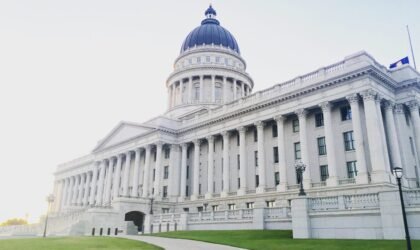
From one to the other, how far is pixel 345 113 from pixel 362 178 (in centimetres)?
849

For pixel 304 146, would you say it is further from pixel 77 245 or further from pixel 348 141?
pixel 77 245

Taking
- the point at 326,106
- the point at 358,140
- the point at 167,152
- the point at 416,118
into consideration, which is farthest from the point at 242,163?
the point at 416,118

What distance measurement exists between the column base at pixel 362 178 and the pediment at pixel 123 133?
110 ft

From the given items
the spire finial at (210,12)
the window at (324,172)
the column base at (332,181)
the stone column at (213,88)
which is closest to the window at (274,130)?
the window at (324,172)

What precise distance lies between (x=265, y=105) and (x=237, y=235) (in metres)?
22.4

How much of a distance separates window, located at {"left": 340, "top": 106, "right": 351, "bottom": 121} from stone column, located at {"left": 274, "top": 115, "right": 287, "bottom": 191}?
713 cm

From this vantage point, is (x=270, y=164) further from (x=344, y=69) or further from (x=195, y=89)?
(x=195, y=89)

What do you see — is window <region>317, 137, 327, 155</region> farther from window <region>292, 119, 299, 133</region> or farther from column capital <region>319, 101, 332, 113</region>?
column capital <region>319, 101, 332, 113</region>

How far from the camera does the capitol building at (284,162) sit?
73.6 feet

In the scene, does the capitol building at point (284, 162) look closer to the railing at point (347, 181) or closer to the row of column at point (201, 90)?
the railing at point (347, 181)

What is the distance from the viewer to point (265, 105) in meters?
44.7

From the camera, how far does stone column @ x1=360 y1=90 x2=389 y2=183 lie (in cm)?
3219

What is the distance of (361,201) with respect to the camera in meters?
20.9

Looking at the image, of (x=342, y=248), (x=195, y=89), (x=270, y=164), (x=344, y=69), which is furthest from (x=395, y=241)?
(x=195, y=89)
